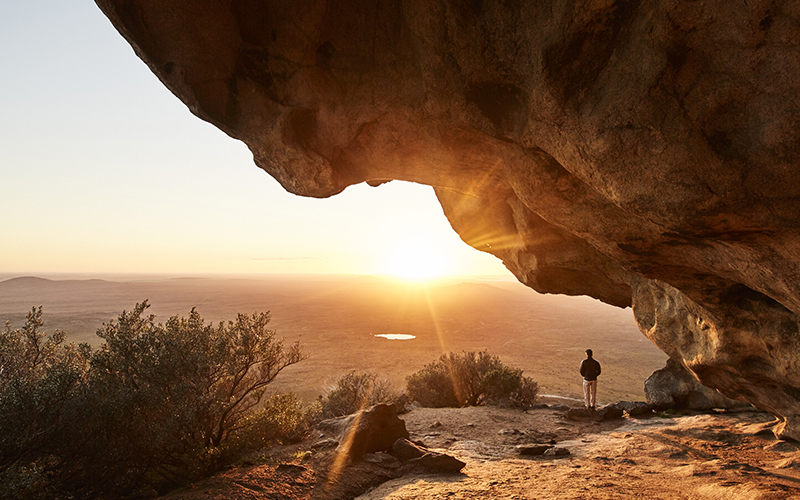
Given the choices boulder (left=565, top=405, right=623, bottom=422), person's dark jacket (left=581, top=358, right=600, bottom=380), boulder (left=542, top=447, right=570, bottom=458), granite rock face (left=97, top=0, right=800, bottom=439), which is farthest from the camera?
boulder (left=565, top=405, right=623, bottom=422)

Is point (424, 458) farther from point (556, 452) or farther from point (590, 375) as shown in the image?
point (590, 375)

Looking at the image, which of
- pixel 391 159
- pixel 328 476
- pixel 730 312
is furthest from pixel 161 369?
pixel 730 312

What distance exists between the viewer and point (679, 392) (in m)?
12.9

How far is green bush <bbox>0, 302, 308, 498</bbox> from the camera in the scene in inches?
245

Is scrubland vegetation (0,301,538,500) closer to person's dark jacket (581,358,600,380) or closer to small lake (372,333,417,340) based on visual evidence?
person's dark jacket (581,358,600,380)

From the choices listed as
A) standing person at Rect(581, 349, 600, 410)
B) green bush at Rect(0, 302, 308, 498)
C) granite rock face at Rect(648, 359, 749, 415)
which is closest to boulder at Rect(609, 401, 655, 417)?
granite rock face at Rect(648, 359, 749, 415)

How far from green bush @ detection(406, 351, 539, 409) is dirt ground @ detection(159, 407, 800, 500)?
4.60 metres

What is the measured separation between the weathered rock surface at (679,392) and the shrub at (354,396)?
9.70 metres

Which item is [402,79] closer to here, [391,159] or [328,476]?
[391,159]

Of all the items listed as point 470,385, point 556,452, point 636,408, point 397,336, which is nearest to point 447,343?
point 397,336

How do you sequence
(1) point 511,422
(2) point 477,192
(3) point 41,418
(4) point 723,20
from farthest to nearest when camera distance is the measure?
1. (1) point 511,422
2. (2) point 477,192
3. (3) point 41,418
4. (4) point 723,20

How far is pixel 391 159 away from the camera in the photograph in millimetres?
9008

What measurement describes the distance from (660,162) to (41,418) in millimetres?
10431

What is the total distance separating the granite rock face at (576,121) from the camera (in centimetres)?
402
